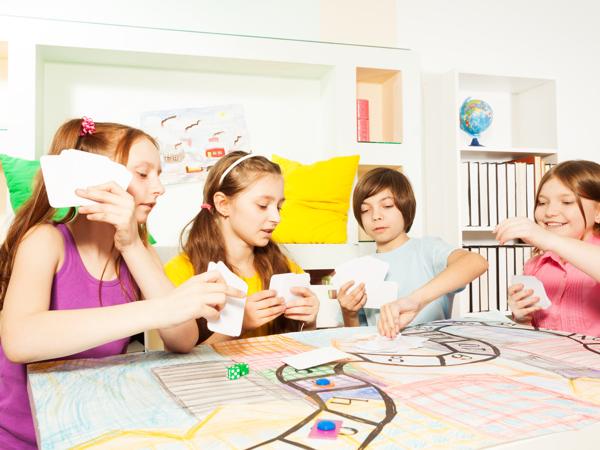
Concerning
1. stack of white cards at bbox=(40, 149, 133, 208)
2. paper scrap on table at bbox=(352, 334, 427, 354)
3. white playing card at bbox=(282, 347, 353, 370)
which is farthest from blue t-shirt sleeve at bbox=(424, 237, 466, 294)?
stack of white cards at bbox=(40, 149, 133, 208)

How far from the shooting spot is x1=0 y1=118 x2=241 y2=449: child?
72cm

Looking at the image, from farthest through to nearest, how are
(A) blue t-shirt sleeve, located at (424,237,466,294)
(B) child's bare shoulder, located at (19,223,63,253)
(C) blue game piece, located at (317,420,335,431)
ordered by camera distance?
1. (A) blue t-shirt sleeve, located at (424,237,466,294)
2. (B) child's bare shoulder, located at (19,223,63,253)
3. (C) blue game piece, located at (317,420,335,431)

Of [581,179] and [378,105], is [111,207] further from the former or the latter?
[378,105]

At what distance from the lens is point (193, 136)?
92.5 inches

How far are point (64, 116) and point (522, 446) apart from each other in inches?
89.9

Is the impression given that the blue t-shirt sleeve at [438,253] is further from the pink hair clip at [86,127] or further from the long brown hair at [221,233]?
the pink hair clip at [86,127]

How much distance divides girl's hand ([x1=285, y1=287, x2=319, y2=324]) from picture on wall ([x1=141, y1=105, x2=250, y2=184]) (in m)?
1.33

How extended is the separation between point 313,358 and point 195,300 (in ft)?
0.64

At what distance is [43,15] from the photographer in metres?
2.19

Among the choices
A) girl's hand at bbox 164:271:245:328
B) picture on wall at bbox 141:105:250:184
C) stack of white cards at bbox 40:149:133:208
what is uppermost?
picture on wall at bbox 141:105:250:184

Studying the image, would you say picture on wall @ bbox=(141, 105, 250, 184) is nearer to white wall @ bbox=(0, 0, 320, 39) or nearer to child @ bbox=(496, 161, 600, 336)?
white wall @ bbox=(0, 0, 320, 39)

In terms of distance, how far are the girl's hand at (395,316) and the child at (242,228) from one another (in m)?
0.34

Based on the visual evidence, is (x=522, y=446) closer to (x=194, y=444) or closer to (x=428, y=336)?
(x=194, y=444)

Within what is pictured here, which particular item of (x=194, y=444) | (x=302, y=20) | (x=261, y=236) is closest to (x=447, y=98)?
(x=302, y=20)
